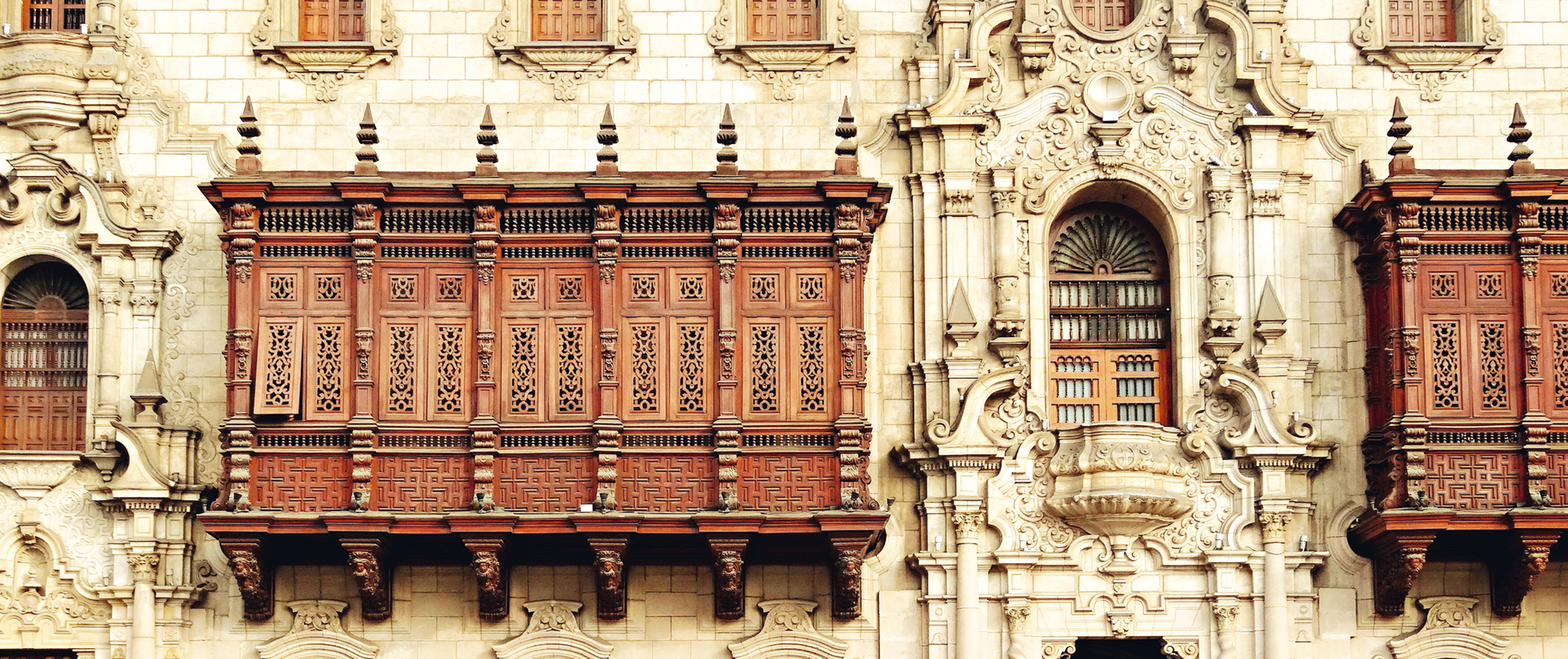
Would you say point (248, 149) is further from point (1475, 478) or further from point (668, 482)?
point (1475, 478)

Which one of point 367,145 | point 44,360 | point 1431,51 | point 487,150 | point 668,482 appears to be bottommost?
point 668,482

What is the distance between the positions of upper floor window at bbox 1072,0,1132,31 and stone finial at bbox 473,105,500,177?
21.3 ft

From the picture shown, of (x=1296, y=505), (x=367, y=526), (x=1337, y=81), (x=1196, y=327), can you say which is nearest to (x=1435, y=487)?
(x=1296, y=505)

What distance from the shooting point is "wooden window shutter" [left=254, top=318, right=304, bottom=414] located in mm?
22328

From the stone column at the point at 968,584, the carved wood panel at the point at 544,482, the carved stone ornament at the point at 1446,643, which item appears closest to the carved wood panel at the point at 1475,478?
the carved stone ornament at the point at 1446,643

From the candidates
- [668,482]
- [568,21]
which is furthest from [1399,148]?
[568,21]

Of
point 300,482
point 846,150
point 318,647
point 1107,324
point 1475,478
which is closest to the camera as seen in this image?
point 300,482

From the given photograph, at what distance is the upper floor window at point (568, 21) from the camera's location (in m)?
24.8

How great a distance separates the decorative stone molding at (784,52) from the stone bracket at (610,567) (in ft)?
17.4

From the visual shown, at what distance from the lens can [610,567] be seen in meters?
22.2

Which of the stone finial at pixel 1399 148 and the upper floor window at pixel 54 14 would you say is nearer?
the stone finial at pixel 1399 148

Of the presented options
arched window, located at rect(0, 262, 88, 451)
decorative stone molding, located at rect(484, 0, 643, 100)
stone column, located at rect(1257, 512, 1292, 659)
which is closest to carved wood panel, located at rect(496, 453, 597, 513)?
decorative stone molding, located at rect(484, 0, 643, 100)

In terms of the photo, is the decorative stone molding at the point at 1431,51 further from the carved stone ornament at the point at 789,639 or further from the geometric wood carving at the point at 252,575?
the geometric wood carving at the point at 252,575

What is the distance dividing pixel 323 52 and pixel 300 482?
4907 mm
